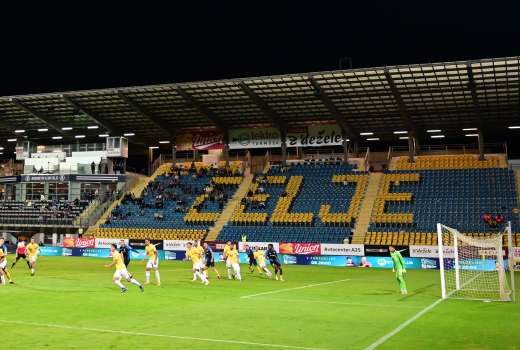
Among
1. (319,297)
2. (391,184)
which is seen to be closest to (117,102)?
(391,184)

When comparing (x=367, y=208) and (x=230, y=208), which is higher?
(x=230, y=208)

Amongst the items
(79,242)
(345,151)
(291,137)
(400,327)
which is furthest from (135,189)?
(400,327)

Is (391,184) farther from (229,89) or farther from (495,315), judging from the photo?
(495,315)

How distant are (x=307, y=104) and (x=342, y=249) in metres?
16.4

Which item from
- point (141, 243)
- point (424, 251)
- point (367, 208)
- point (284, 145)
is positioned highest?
point (284, 145)

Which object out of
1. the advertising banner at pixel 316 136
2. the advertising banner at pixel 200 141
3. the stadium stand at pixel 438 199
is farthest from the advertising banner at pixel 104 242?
the stadium stand at pixel 438 199

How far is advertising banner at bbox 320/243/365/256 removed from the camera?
141ft

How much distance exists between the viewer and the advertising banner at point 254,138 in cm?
Result: 6053

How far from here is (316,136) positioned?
195 ft

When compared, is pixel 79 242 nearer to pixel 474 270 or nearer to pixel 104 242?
pixel 104 242

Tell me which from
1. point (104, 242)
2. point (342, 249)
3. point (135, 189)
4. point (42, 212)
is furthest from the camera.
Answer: point (135, 189)

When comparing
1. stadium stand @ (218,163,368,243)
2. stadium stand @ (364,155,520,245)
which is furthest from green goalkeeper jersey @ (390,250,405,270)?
stadium stand @ (218,163,368,243)

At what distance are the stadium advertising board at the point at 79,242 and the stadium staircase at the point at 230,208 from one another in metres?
11.3

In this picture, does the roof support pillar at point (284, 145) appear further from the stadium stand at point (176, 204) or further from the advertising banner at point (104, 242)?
the advertising banner at point (104, 242)
